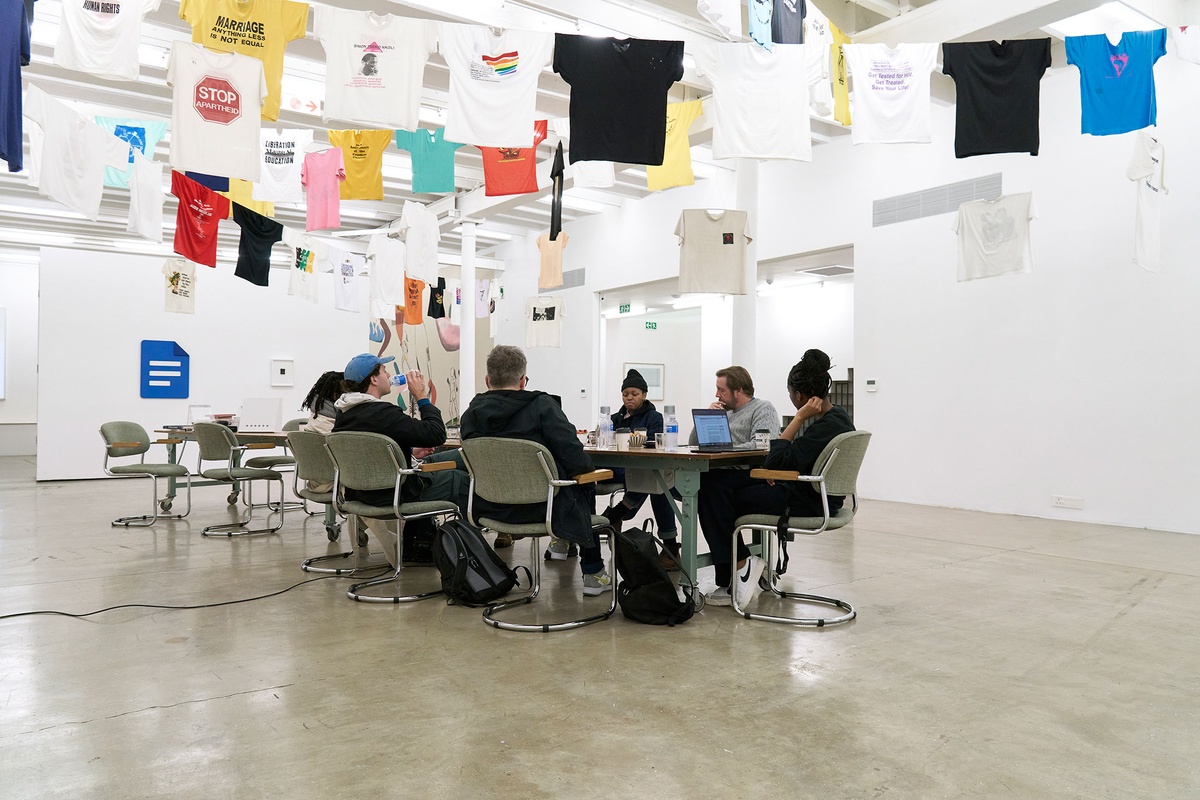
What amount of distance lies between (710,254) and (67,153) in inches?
206

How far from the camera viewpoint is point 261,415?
7004 mm

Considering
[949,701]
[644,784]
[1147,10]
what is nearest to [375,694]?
[644,784]

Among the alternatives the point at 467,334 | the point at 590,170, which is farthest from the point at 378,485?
the point at 467,334

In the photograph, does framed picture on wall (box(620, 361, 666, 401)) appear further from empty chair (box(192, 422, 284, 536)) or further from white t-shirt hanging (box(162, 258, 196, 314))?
empty chair (box(192, 422, 284, 536))

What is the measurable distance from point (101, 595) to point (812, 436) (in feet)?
11.5

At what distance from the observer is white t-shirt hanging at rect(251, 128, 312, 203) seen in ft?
23.1

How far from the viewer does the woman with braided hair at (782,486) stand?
3.33m

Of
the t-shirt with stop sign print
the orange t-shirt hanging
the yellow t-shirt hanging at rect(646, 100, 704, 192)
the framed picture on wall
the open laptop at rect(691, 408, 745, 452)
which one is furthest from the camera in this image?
the framed picture on wall

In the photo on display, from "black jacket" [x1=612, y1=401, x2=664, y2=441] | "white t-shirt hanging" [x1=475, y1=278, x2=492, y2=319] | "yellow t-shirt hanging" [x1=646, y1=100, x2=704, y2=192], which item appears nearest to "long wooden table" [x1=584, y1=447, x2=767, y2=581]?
"black jacket" [x1=612, y1=401, x2=664, y2=441]

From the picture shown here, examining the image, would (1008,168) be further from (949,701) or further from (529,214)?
(529,214)

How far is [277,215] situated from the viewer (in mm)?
11266

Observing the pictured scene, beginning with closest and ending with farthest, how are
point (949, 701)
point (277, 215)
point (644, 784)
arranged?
point (644, 784) → point (949, 701) → point (277, 215)

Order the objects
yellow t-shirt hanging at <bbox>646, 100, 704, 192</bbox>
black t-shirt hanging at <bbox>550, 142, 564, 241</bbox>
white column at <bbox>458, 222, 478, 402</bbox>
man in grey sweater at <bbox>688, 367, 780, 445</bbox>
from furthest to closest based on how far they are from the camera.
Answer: white column at <bbox>458, 222, 478, 402</bbox>
black t-shirt hanging at <bbox>550, 142, 564, 241</bbox>
yellow t-shirt hanging at <bbox>646, 100, 704, 192</bbox>
man in grey sweater at <bbox>688, 367, 780, 445</bbox>

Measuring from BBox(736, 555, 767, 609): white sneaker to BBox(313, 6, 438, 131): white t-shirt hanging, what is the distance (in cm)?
355
